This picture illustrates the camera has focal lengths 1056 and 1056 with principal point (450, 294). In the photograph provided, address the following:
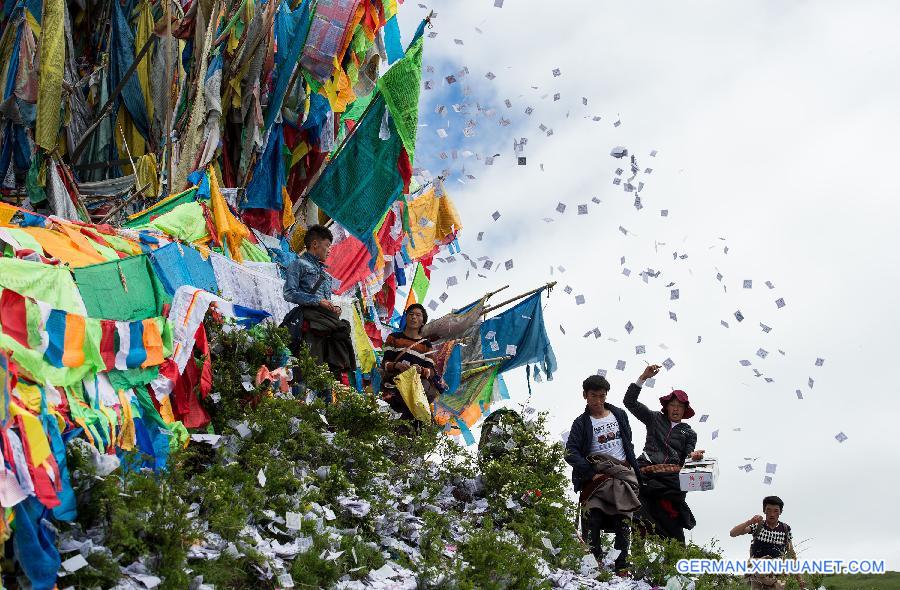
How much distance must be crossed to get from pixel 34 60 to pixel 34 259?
24.5ft

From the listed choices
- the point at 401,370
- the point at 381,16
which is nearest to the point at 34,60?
the point at 381,16

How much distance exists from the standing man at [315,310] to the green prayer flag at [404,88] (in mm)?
3514

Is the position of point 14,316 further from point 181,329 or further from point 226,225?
point 226,225

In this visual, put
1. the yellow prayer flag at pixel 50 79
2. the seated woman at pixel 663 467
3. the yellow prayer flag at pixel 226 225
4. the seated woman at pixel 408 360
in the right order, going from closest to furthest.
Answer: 1. the seated woman at pixel 663 467
2. the seated woman at pixel 408 360
3. the yellow prayer flag at pixel 226 225
4. the yellow prayer flag at pixel 50 79

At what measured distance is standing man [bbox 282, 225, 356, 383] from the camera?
28.3 feet

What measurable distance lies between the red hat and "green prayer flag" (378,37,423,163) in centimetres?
475

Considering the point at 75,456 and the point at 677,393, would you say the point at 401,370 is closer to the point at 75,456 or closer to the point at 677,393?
the point at 677,393

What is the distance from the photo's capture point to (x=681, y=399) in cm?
866

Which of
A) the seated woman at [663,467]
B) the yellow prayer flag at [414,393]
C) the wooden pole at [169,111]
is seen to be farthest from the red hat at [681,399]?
the wooden pole at [169,111]

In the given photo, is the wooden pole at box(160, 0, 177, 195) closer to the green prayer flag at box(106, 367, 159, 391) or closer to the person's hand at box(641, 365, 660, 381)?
the green prayer flag at box(106, 367, 159, 391)

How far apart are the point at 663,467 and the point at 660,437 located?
265 mm

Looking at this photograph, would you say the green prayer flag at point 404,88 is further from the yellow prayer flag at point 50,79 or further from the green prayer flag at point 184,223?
the yellow prayer flag at point 50,79

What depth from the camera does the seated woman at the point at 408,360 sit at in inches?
374

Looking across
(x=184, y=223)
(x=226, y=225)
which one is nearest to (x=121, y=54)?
(x=226, y=225)
